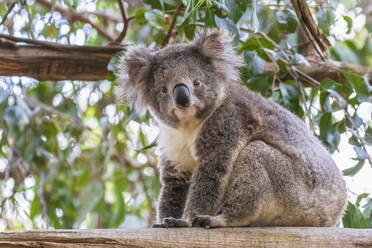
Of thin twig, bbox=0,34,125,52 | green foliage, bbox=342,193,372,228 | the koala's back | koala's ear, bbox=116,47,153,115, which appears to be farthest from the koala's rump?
thin twig, bbox=0,34,125,52

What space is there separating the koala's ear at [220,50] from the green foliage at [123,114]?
0.31 feet

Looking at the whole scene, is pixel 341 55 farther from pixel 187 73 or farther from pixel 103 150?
pixel 103 150

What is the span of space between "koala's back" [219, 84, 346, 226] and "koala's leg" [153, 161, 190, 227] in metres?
0.62

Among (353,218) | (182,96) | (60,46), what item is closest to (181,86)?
(182,96)

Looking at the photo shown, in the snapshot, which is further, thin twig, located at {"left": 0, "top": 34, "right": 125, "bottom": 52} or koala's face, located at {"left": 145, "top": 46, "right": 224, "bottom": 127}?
thin twig, located at {"left": 0, "top": 34, "right": 125, "bottom": 52}

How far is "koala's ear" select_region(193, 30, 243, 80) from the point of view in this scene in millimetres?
3643

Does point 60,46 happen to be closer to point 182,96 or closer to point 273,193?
point 182,96

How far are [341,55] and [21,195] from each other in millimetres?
3666

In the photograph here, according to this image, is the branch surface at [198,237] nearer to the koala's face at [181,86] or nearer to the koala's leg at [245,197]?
the koala's leg at [245,197]

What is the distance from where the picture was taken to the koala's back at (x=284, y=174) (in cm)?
301

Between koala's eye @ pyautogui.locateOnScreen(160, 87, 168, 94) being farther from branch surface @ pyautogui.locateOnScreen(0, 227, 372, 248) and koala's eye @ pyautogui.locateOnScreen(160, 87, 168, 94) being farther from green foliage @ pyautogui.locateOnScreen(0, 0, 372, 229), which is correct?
branch surface @ pyautogui.locateOnScreen(0, 227, 372, 248)

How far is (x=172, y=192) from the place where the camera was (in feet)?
11.8

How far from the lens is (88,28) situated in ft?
18.9

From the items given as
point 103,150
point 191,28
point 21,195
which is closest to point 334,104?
point 191,28
